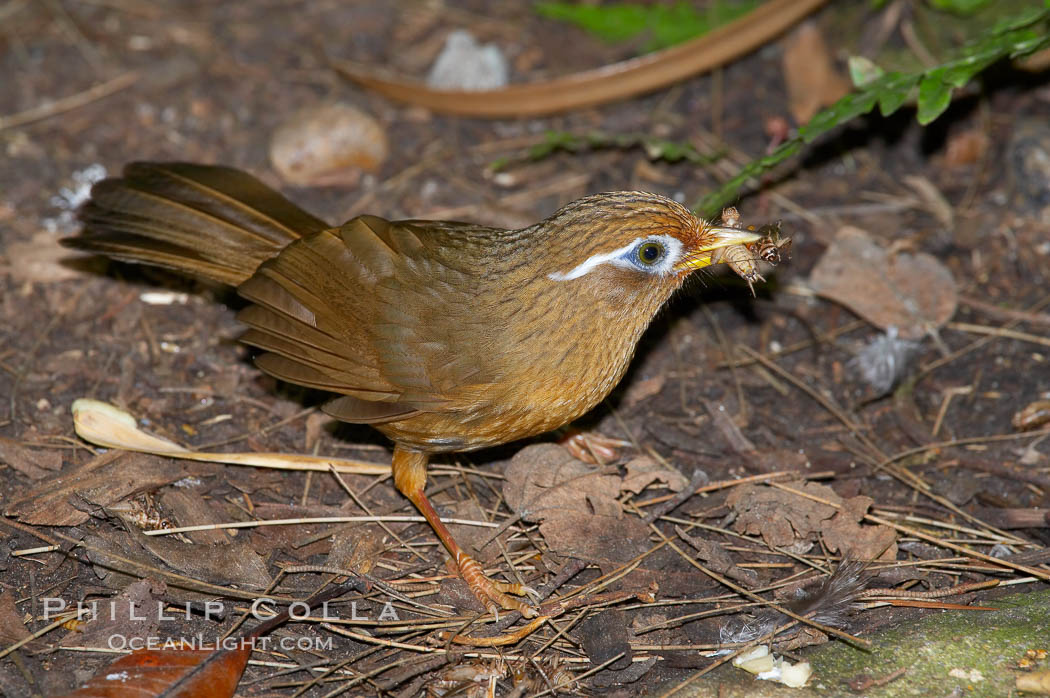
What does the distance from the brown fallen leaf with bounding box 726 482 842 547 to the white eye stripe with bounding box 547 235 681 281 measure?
1.12 metres

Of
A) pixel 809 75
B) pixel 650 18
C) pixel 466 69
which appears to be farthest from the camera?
pixel 650 18

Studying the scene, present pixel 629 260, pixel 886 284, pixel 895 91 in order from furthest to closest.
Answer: pixel 886 284 < pixel 895 91 < pixel 629 260

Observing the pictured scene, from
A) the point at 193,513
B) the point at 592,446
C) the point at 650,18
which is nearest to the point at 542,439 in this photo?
the point at 592,446

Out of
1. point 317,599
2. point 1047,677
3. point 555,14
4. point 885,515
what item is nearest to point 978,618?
point 1047,677

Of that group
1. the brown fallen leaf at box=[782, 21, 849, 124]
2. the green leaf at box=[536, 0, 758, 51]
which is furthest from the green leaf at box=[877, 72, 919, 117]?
the green leaf at box=[536, 0, 758, 51]

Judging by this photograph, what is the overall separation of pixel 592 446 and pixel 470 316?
1.08 m

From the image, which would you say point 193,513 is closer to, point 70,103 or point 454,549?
point 454,549

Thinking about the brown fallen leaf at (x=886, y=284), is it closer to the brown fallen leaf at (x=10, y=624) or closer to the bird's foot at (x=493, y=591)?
the bird's foot at (x=493, y=591)

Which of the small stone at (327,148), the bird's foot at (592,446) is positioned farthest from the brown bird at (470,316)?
the small stone at (327,148)

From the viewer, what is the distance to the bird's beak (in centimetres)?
443

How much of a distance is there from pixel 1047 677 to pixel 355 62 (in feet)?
19.1

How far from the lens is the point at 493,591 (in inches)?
168

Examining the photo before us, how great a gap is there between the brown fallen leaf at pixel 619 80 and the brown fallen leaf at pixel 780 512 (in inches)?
123

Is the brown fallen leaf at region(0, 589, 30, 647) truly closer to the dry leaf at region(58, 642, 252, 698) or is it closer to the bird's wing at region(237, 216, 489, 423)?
the dry leaf at region(58, 642, 252, 698)
